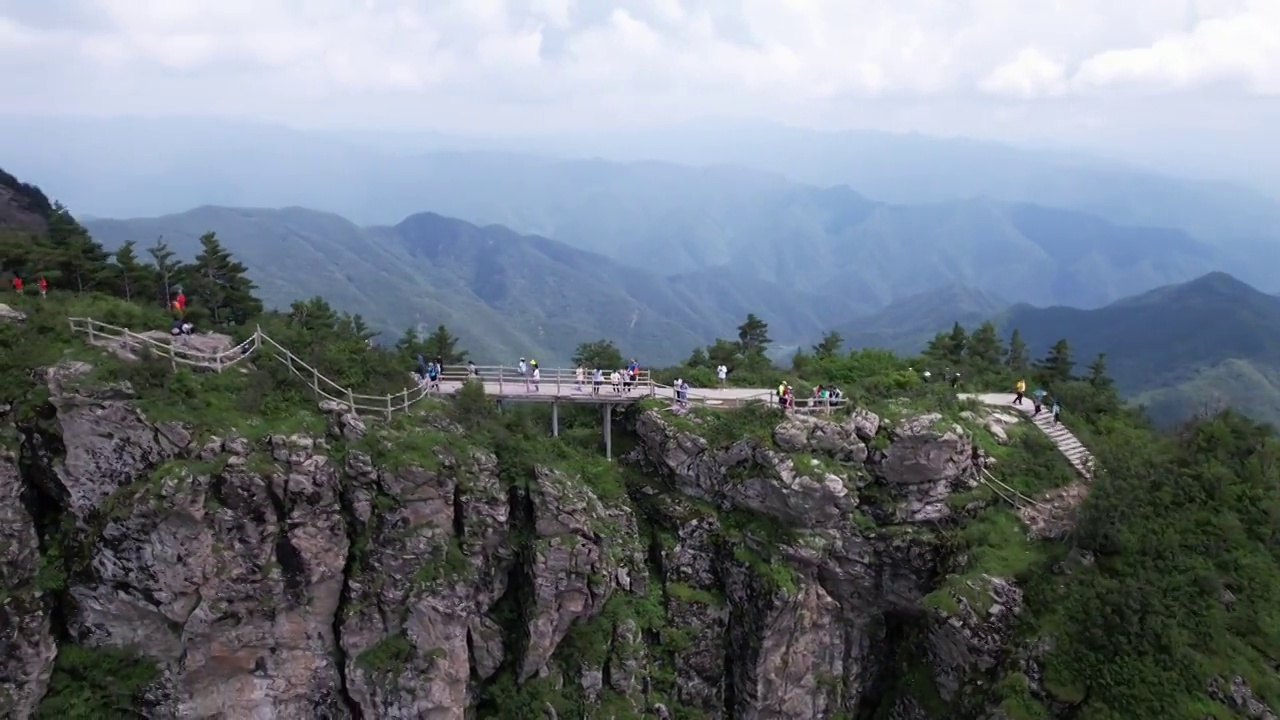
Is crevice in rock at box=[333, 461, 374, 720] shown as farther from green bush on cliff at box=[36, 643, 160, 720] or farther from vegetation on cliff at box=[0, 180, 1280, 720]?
green bush on cliff at box=[36, 643, 160, 720]

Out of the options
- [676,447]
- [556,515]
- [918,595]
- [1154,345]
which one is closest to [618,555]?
[556,515]

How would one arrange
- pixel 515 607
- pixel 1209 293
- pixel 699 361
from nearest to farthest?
1. pixel 515 607
2. pixel 699 361
3. pixel 1209 293

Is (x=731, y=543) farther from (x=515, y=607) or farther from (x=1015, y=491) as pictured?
(x=1015, y=491)

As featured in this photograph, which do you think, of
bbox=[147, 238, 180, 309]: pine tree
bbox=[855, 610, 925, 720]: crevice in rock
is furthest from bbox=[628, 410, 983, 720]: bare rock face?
bbox=[147, 238, 180, 309]: pine tree

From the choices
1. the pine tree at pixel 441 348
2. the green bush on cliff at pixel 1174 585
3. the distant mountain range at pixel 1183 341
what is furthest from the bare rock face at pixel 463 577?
the distant mountain range at pixel 1183 341

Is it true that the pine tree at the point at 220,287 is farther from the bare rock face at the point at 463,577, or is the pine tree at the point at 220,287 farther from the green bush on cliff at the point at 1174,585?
the green bush on cliff at the point at 1174,585

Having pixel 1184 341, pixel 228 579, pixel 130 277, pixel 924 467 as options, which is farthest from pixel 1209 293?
pixel 228 579
